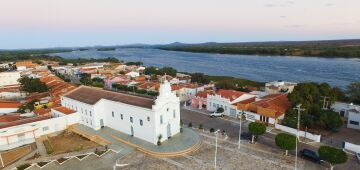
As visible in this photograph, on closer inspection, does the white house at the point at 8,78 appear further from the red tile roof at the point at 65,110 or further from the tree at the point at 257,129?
the tree at the point at 257,129

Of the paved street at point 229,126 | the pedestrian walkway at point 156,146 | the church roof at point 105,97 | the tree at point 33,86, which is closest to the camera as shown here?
the paved street at point 229,126

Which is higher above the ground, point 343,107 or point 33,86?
point 33,86

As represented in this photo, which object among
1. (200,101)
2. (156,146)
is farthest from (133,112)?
(200,101)

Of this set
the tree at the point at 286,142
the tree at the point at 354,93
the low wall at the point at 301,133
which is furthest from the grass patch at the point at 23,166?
the tree at the point at 354,93

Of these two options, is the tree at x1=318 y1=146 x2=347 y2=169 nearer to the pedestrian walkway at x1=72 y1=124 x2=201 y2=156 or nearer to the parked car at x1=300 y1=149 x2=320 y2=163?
the parked car at x1=300 y1=149 x2=320 y2=163

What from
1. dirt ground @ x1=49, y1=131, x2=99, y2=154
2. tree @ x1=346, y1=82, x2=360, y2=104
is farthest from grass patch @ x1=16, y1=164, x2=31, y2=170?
tree @ x1=346, y1=82, x2=360, y2=104

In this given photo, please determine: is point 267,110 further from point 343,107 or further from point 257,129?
point 343,107

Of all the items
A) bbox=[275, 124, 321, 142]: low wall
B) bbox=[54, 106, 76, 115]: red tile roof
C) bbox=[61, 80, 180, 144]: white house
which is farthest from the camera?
bbox=[54, 106, 76, 115]: red tile roof
